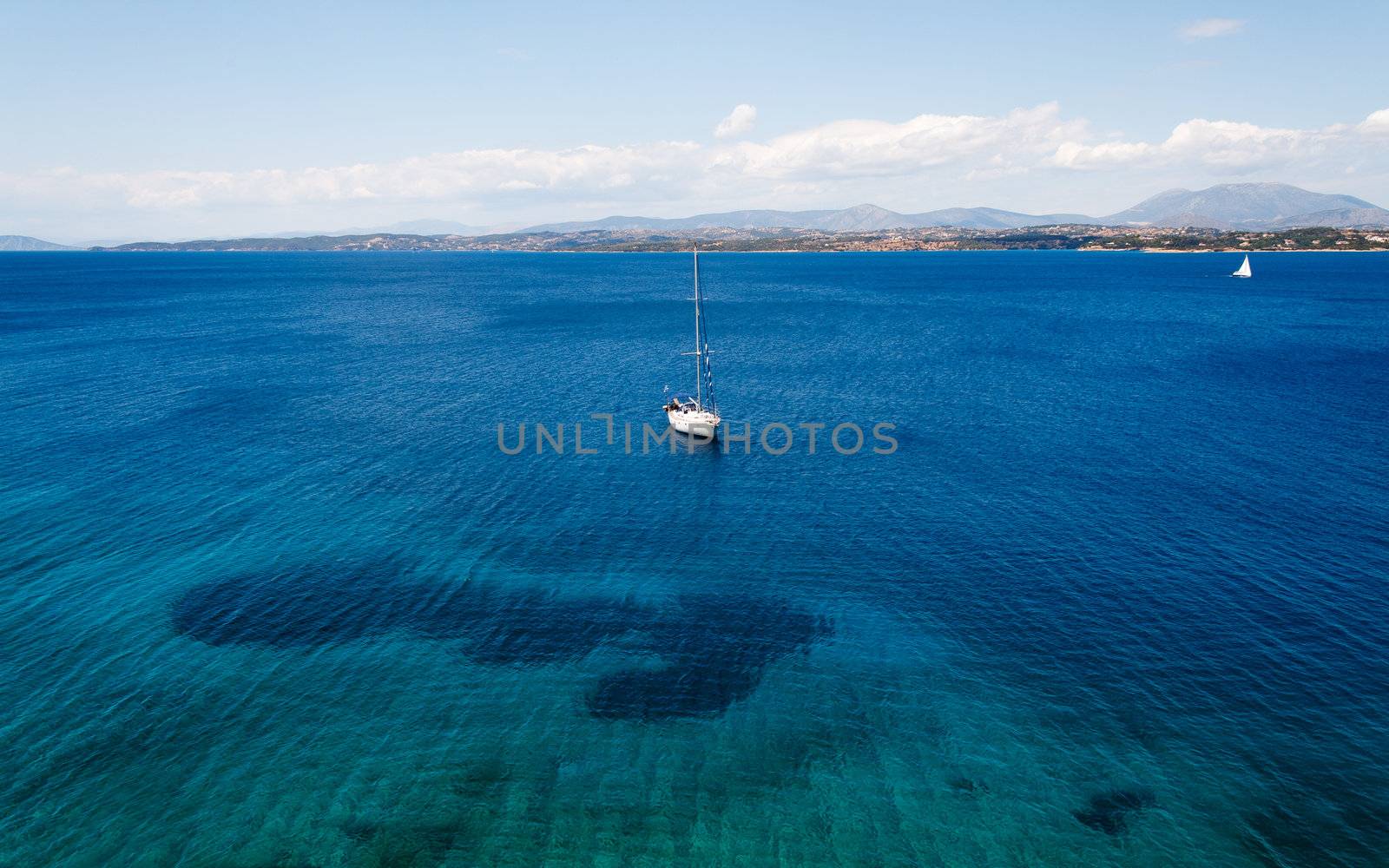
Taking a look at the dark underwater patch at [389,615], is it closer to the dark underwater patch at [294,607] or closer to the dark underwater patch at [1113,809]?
the dark underwater patch at [294,607]

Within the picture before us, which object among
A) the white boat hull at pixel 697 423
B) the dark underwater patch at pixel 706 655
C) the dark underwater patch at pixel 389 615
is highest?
the white boat hull at pixel 697 423

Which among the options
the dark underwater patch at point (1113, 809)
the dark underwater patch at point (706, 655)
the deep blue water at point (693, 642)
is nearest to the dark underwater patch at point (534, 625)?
the dark underwater patch at point (706, 655)

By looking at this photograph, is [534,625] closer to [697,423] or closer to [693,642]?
[693,642]

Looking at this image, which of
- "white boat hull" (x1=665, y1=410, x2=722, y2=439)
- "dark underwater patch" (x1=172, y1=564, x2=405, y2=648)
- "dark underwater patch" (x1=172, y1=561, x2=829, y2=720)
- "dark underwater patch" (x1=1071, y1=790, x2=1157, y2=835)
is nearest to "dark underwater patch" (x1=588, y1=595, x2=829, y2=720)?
"dark underwater patch" (x1=172, y1=561, x2=829, y2=720)

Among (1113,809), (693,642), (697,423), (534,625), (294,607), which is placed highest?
(697,423)

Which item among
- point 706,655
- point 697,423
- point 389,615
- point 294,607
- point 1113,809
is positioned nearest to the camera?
point 1113,809

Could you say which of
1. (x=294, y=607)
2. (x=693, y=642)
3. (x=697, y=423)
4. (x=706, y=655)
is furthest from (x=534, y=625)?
(x=697, y=423)
